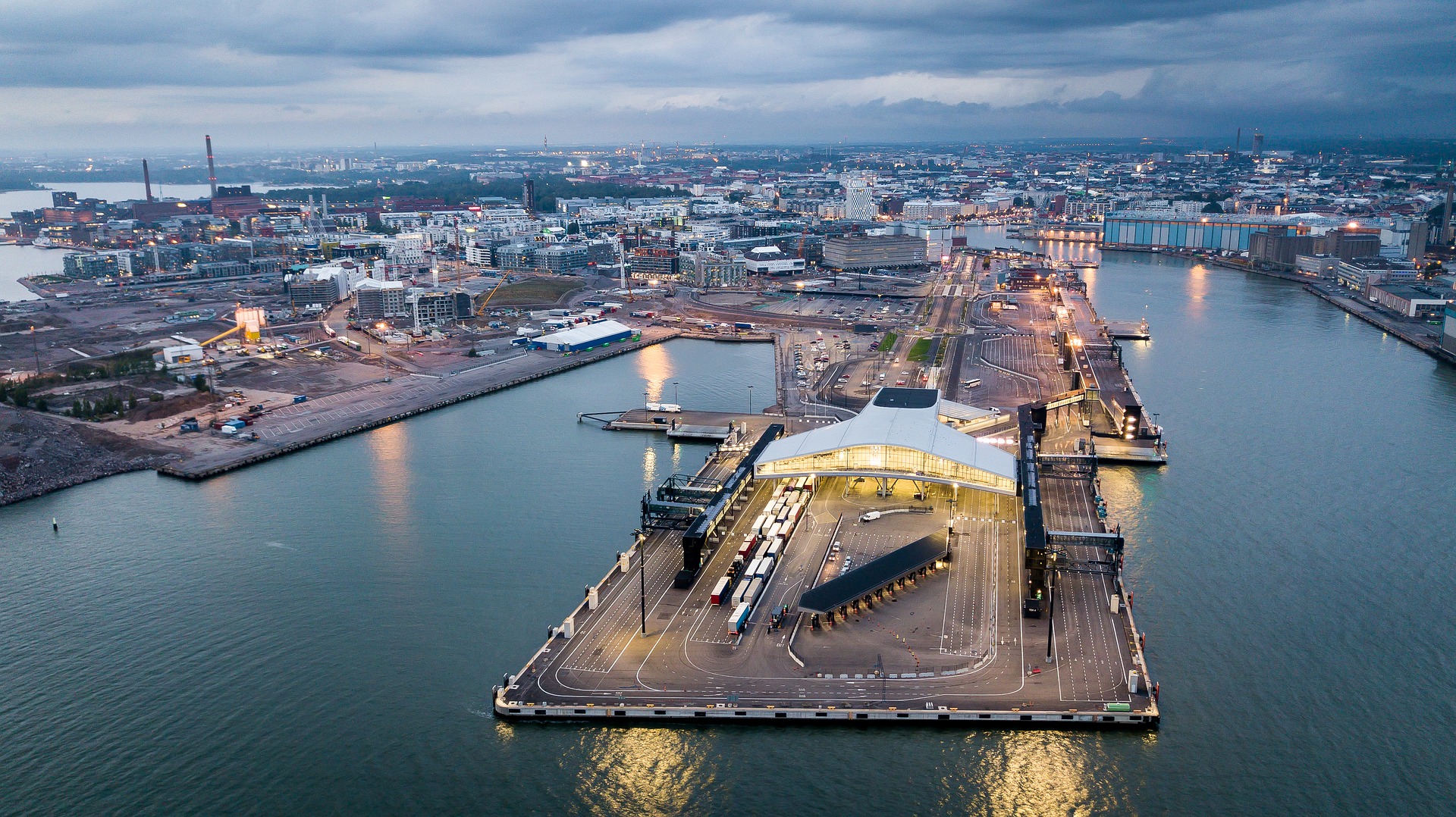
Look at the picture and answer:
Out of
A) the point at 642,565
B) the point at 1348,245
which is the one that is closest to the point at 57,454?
the point at 642,565

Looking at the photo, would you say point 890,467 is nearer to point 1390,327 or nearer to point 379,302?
point 1390,327

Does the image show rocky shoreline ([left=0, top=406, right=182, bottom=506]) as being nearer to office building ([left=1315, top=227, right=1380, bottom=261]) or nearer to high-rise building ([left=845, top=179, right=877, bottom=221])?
office building ([left=1315, top=227, right=1380, bottom=261])

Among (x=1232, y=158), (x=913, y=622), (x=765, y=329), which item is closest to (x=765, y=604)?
(x=913, y=622)

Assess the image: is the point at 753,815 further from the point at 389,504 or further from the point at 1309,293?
the point at 1309,293

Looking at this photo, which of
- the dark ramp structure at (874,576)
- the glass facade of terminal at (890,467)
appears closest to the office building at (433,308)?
the glass facade of terminal at (890,467)

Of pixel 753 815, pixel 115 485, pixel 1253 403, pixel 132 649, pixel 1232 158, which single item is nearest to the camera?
pixel 753 815

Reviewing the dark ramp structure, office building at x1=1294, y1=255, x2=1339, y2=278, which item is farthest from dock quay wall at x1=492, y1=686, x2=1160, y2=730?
office building at x1=1294, y1=255, x2=1339, y2=278
